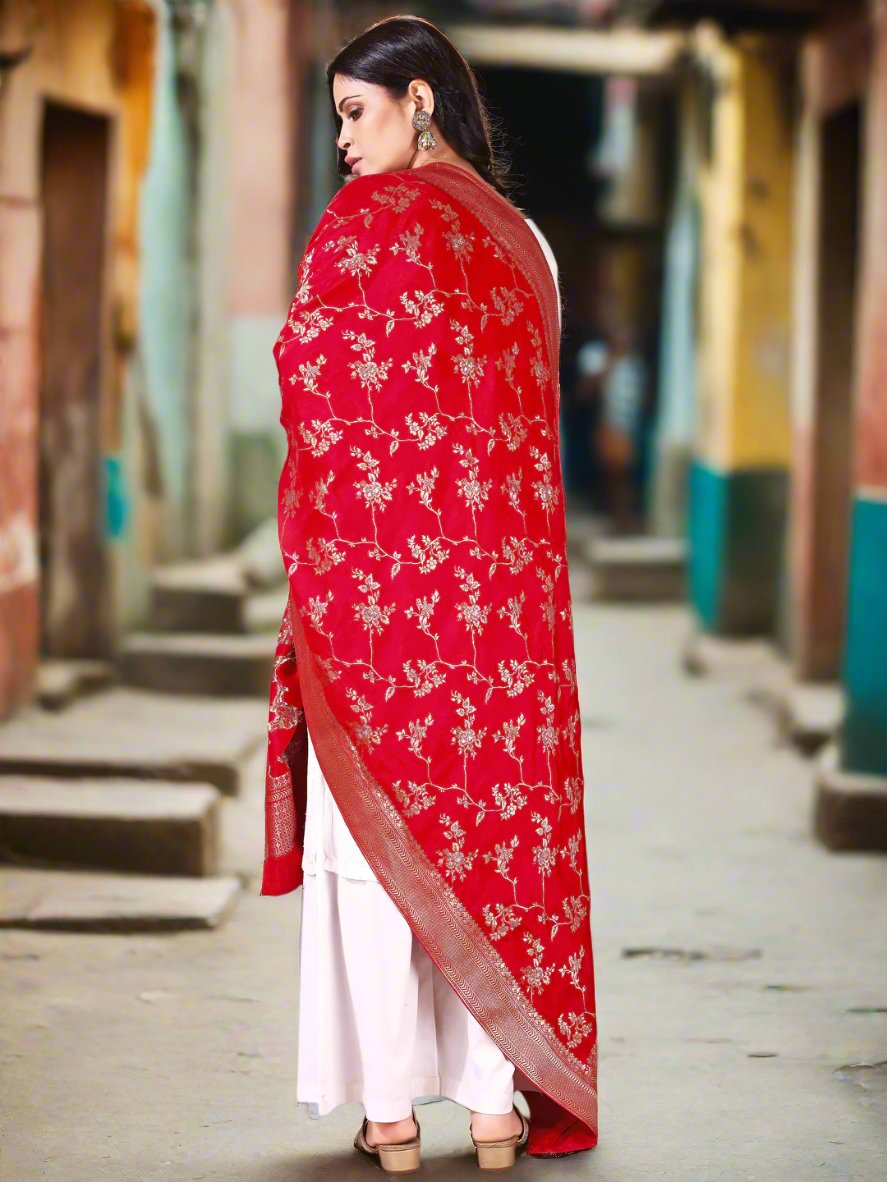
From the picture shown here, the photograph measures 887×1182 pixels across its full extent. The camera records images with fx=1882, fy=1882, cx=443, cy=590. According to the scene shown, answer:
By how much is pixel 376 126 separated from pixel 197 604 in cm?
524

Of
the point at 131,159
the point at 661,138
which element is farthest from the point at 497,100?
the point at 131,159

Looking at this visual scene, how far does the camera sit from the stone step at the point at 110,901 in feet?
15.5

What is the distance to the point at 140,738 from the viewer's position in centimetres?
626

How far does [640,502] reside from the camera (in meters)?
17.6

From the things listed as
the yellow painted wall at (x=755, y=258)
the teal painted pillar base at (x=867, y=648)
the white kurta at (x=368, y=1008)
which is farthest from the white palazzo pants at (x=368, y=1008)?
the yellow painted wall at (x=755, y=258)

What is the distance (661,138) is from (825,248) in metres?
7.65

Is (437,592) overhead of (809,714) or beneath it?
overhead

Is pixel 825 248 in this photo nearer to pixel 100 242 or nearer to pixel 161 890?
pixel 100 242

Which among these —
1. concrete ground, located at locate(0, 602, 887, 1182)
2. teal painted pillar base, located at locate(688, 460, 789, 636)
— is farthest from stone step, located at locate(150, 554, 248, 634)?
teal painted pillar base, located at locate(688, 460, 789, 636)

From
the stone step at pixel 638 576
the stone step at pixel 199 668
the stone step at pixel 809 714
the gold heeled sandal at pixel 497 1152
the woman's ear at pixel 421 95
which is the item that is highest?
the woman's ear at pixel 421 95

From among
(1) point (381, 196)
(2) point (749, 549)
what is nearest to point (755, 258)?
(2) point (749, 549)

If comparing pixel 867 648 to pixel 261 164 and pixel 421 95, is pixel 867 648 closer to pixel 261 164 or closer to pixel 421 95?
pixel 421 95

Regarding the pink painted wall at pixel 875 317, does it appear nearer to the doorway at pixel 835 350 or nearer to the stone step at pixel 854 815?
the stone step at pixel 854 815

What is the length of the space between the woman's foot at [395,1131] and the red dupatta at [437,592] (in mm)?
213
